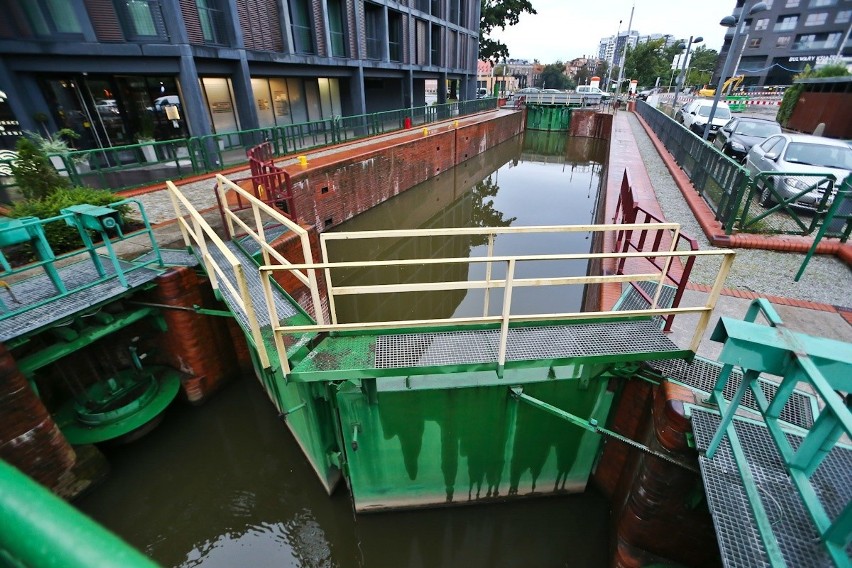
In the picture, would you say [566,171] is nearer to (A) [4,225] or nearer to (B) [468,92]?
(B) [468,92]

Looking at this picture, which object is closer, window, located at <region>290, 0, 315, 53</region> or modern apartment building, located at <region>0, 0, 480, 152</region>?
modern apartment building, located at <region>0, 0, 480, 152</region>

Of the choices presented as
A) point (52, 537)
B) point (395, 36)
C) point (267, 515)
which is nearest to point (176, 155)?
point (267, 515)

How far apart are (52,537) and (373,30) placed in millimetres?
25322

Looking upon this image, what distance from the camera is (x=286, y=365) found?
363 cm

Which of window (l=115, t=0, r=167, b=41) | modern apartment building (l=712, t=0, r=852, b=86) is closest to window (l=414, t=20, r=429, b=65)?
window (l=115, t=0, r=167, b=41)

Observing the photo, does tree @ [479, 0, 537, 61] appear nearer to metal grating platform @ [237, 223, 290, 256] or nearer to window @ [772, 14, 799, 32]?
window @ [772, 14, 799, 32]

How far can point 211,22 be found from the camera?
12938mm

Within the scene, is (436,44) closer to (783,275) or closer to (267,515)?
(783,275)

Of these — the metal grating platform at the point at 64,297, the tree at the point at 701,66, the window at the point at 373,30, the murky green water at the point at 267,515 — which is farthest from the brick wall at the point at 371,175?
the tree at the point at 701,66

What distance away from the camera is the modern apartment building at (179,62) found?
34.1 ft

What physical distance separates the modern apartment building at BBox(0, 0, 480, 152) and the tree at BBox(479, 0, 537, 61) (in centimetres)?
2656

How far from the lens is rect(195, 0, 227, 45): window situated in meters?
12.5

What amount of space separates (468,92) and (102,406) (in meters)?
37.3

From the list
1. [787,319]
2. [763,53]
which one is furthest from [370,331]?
[763,53]
